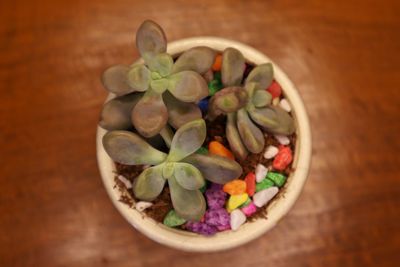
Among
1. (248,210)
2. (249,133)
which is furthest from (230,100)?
(248,210)

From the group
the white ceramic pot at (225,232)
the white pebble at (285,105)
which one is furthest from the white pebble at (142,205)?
the white pebble at (285,105)

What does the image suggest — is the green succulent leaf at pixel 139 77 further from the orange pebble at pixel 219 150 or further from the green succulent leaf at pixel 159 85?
the orange pebble at pixel 219 150

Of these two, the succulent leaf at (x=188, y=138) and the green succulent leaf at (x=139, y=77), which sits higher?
the green succulent leaf at (x=139, y=77)

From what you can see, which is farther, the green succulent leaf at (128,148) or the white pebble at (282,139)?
the white pebble at (282,139)

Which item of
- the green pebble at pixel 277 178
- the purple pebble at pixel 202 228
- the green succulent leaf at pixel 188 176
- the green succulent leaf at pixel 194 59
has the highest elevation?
the green succulent leaf at pixel 194 59

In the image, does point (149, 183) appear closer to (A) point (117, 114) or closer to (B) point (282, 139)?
(A) point (117, 114)
